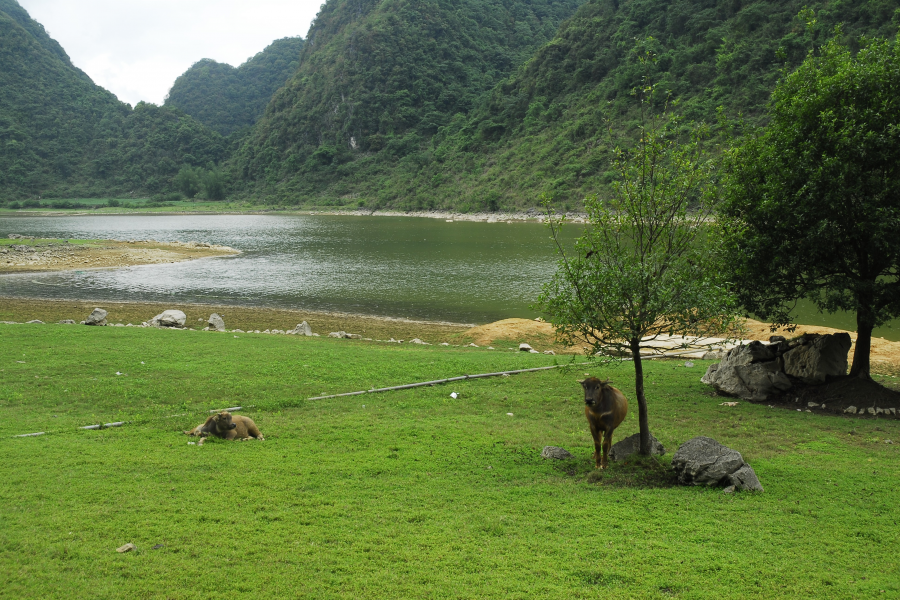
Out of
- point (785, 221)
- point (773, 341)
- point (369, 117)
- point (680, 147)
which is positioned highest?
point (369, 117)

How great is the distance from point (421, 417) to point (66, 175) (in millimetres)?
213046

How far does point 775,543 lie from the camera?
682 cm

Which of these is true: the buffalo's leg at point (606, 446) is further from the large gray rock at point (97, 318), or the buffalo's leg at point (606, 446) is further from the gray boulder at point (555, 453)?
the large gray rock at point (97, 318)

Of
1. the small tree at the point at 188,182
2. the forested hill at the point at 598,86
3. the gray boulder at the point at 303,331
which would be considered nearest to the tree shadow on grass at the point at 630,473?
the gray boulder at the point at 303,331

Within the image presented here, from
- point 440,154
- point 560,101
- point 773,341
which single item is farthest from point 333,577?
point 440,154

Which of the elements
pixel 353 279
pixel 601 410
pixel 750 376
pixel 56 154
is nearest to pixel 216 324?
pixel 353 279

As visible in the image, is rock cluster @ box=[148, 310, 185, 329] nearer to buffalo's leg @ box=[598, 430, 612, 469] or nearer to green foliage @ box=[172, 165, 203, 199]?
buffalo's leg @ box=[598, 430, 612, 469]

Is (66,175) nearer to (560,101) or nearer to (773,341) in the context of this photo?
(560,101)

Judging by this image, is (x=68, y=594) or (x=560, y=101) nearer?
(x=68, y=594)

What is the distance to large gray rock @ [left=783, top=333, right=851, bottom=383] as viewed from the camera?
1453cm

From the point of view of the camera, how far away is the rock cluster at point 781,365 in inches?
574

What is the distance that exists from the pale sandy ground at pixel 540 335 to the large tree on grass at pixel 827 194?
8.54 metres

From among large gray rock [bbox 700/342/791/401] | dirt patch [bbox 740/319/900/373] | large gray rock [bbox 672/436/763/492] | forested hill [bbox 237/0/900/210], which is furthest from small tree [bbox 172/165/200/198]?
large gray rock [bbox 672/436/763/492]

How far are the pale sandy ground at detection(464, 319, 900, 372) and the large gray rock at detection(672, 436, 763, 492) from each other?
13.4m
